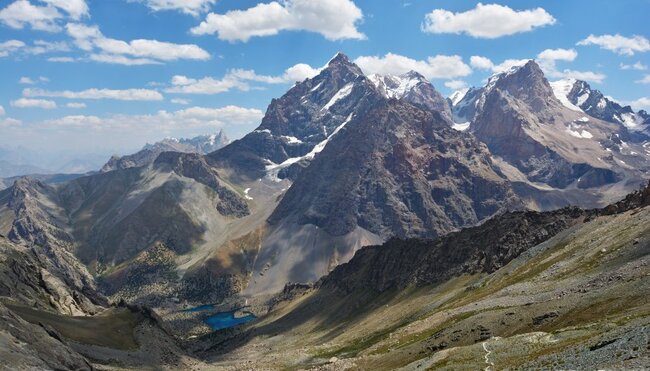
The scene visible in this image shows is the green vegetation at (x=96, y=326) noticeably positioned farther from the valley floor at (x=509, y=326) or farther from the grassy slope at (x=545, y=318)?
the grassy slope at (x=545, y=318)

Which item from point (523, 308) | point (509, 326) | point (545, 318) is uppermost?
point (545, 318)

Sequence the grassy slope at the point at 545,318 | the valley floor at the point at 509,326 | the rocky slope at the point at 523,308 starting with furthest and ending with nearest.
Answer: the rocky slope at the point at 523,308, the valley floor at the point at 509,326, the grassy slope at the point at 545,318

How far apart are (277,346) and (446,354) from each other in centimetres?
13641

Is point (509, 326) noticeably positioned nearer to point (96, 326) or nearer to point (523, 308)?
point (523, 308)

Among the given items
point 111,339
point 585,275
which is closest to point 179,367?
point 111,339

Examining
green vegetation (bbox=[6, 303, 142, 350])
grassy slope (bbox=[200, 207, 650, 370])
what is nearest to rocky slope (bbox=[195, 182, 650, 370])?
grassy slope (bbox=[200, 207, 650, 370])

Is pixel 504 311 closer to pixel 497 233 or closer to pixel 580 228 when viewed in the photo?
pixel 580 228

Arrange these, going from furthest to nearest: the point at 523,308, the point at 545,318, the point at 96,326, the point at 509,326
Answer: the point at 96,326
the point at 523,308
the point at 509,326
the point at 545,318

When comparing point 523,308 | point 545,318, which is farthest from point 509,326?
point 523,308

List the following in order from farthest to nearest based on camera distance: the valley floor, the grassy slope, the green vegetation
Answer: the green vegetation, the valley floor, the grassy slope

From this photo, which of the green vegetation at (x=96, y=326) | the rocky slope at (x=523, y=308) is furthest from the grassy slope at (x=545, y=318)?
the green vegetation at (x=96, y=326)

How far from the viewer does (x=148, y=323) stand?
139625 mm

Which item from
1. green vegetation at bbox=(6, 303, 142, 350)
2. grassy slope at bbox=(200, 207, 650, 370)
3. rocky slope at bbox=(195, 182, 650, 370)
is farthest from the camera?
green vegetation at bbox=(6, 303, 142, 350)

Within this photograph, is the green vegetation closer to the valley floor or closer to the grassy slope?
the valley floor
